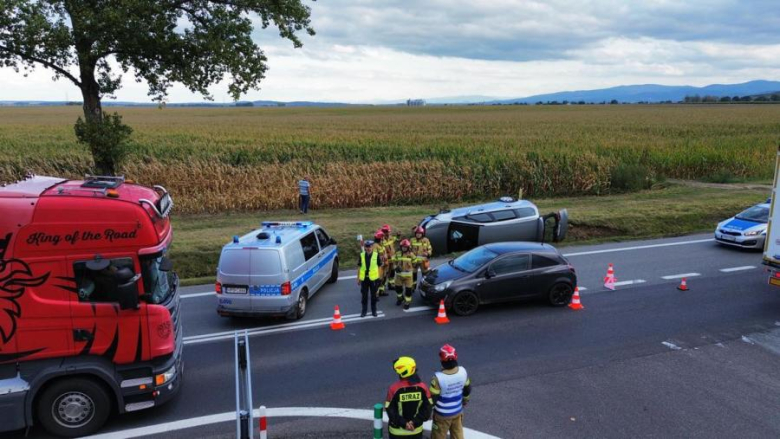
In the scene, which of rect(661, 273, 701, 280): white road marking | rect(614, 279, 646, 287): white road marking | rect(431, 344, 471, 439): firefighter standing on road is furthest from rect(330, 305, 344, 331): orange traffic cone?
rect(661, 273, 701, 280): white road marking

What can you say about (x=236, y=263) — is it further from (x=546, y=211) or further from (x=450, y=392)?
(x=546, y=211)

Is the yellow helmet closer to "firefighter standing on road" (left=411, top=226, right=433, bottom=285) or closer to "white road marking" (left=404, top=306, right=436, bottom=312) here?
"white road marking" (left=404, top=306, right=436, bottom=312)

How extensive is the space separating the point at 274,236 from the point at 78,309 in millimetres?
4943

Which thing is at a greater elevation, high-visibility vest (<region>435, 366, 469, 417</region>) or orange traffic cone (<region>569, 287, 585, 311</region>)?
high-visibility vest (<region>435, 366, 469, 417</region>)

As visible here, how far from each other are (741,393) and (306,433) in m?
6.50

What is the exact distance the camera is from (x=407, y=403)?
6012mm

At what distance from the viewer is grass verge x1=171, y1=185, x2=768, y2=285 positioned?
1639 cm

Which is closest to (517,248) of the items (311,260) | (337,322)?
(337,322)

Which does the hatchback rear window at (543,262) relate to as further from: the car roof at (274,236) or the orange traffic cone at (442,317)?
the car roof at (274,236)

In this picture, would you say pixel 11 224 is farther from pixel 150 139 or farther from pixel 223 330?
pixel 150 139

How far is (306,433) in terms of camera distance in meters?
7.42

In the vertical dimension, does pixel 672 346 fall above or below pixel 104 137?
below

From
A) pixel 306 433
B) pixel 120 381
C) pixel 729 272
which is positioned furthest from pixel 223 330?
pixel 729 272

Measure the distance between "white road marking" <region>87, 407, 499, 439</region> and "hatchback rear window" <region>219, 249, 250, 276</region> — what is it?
354 centimetres
